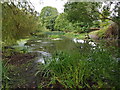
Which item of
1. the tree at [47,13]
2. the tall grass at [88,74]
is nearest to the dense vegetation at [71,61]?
the tall grass at [88,74]

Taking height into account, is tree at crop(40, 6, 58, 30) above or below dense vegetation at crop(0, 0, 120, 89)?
above

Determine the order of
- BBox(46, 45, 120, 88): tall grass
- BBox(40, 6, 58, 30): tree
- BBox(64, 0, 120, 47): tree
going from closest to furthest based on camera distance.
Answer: BBox(46, 45, 120, 88): tall grass
BBox(64, 0, 120, 47): tree
BBox(40, 6, 58, 30): tree

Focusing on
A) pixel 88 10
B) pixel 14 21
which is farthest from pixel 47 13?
pixel 14 21

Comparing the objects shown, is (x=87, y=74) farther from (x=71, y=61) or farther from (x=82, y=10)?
(x=82, y=10)

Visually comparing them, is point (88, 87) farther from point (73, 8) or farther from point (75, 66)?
point (73, 8)

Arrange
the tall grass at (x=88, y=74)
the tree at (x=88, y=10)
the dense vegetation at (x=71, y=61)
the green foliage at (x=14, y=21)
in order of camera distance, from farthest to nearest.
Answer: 1. the tree at (x=88, y=10)
2. the green foliage at (x=14, y=21)
3. the dense vegetation at (x=71, y=61)
4. the tall grass at (x=88, y=74)

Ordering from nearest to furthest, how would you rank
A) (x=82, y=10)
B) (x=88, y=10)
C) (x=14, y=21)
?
1. (x=14, y=21)
2. (x=82, y=10)
3. (x=88, y=10)

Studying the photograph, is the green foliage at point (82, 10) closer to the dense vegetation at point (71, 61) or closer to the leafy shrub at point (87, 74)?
the dense vegetation at point (71, 61)

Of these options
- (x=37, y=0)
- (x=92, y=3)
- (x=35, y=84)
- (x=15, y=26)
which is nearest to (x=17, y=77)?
(x=35, y=84)

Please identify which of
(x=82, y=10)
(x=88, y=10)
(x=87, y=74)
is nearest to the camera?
(x=87, y=74)

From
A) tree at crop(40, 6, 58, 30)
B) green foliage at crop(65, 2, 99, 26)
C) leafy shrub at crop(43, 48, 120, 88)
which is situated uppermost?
tree at crop(40, 6, 58, 30)

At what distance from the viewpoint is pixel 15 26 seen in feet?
7.17

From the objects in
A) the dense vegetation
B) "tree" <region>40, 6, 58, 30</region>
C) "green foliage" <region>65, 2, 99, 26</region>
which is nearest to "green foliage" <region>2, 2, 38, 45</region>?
the dense vegetation

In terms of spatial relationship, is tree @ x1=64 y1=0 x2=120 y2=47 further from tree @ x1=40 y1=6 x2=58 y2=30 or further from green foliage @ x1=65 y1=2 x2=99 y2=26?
tree @ x1=40 y1=6 x2=58 y2=30
